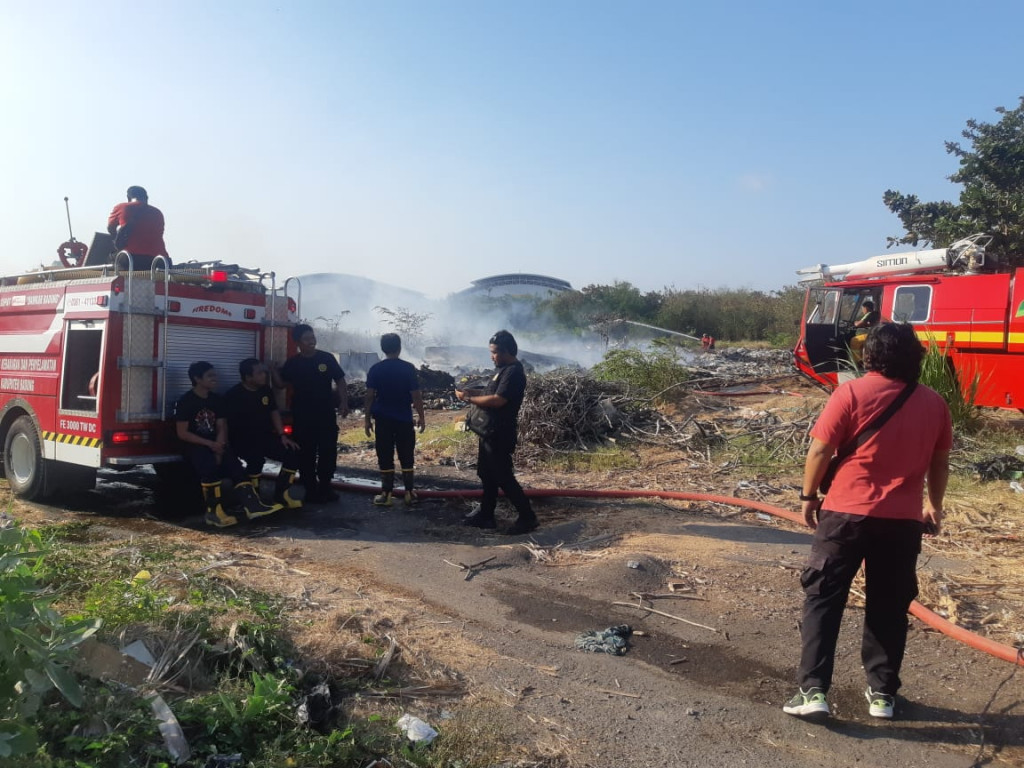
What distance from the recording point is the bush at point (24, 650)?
2383 millimetres

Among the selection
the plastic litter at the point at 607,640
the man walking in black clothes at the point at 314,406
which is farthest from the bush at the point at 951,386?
the man walking in black clothes at the point at 314,406

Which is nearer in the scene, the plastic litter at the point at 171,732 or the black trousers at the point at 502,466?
the plastic litter at the point at 171,732

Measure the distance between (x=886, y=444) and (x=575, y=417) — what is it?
316 inches

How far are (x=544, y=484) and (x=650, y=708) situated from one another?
5.66 metres

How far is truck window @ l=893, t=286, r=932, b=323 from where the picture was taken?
12.5 metres

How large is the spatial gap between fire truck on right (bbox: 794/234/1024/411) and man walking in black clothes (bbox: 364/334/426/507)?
6.34 metres

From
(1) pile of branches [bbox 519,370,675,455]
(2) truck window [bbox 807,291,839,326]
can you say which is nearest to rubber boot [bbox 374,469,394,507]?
(1) pile of branches [bbox 519,370,675,455]

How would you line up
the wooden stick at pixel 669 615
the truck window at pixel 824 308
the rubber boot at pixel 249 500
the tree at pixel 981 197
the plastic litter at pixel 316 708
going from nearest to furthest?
1. the plastic litter at pixel 316 708
2. the wooden stick at pixel 669 615
3. the rubber boot at pixel 249 500
4. the truck window at pixel 824 308
5. the tree at pixel 981 197

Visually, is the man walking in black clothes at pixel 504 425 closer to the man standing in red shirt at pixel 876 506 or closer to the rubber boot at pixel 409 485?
the rubber boot at pixel 409 485

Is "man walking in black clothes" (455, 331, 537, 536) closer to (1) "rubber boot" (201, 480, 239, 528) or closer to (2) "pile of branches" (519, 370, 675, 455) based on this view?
(1) "rubber boot" (201, 480, 239, 528)

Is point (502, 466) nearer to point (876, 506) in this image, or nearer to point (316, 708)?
point (316, 708)

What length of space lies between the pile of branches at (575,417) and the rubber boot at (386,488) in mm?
3385

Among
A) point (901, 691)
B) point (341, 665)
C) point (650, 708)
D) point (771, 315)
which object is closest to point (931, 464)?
point (901, 691)

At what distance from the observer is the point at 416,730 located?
10.8 feet
